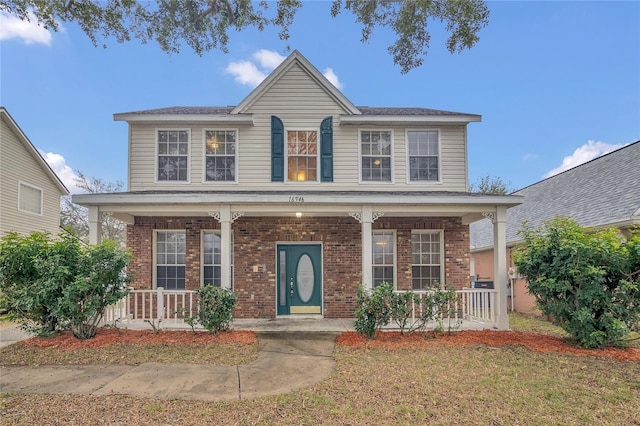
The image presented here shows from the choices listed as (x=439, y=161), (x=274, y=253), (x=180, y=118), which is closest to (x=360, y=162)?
(x=439, y=161)

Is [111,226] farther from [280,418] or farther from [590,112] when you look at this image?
[590,112]

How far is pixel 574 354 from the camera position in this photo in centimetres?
614

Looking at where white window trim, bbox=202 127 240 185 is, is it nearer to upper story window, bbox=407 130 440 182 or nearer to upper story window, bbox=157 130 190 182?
upper story window, bbox=157 130 190 182

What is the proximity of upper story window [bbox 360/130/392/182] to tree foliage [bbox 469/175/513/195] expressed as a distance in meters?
21.4

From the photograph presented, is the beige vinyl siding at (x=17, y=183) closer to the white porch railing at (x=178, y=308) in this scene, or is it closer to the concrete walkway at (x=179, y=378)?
the white porch railing at (x=178, y=308)

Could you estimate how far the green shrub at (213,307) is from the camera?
286 inches

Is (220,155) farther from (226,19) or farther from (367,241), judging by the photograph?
(367,241)

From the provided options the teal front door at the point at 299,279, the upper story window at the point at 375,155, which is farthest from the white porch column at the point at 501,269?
the teal front door at the point at 299,279

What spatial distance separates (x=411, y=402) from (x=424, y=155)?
23.1ft

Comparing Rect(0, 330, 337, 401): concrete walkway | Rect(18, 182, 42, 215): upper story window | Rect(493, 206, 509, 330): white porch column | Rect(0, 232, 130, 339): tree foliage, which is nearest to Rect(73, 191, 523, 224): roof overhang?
Rect(493, 206, 509, 330): white porch column

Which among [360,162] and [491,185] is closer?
[360,162]

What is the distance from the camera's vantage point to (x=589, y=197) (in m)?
11.3

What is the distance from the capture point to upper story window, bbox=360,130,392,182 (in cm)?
964

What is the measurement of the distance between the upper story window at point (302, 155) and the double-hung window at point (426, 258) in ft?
11.0
